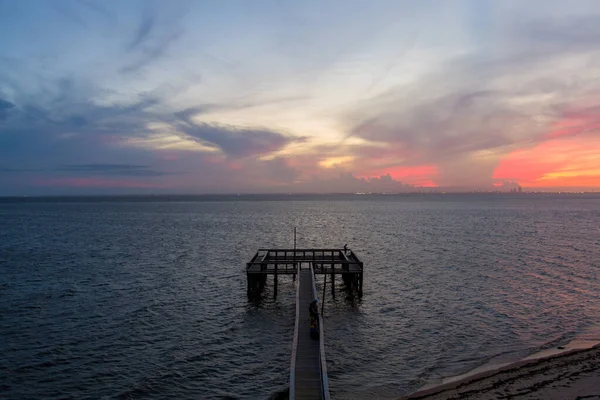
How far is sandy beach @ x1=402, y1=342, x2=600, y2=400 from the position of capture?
16281 millimetres

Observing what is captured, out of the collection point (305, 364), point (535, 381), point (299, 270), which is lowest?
point (535, 381)

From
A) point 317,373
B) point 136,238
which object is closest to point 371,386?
point 317,373

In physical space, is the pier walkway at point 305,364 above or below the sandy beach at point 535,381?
above

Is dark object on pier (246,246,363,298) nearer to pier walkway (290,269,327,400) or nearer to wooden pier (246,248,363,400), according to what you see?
wooden pier (246,248,363,400)

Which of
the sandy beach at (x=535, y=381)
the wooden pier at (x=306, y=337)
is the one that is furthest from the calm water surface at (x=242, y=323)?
the wooden pier at (x=306, y=337)

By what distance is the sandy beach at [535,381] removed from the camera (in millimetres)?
16281

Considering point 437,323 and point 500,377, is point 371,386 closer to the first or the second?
point 500,377

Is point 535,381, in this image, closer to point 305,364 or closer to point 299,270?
point 305,364

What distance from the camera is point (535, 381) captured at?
1738cm

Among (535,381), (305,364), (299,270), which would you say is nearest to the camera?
(305,364)

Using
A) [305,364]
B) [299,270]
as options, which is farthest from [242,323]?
[305,364]

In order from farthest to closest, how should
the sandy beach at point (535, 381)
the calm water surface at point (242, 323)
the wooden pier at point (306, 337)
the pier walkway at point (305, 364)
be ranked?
the calm water surface at point (242, 323) → the sandy beach at point (535, 381) → the wooden pier at point (306, 337) → the pier walkway at point (305, 364)

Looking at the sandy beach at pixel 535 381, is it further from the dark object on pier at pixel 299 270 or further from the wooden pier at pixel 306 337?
the dark object on pier at pixel 299 270

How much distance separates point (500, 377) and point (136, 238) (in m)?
69.1
